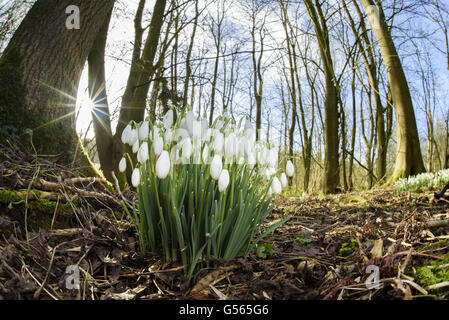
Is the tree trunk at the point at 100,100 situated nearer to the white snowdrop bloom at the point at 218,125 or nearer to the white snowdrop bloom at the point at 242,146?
the white snowdrop bloom at the point at 218,125

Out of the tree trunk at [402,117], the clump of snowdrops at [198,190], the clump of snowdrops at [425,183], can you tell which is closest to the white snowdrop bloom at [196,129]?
the clump of snowdrops at [198,190]

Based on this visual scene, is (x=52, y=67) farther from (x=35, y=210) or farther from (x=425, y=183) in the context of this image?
(x=425, y=183)

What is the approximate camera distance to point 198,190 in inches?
60.2

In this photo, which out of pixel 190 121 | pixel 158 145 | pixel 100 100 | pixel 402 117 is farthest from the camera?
pixel 402 117

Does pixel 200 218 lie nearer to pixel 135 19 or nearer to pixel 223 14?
pixel 135 19

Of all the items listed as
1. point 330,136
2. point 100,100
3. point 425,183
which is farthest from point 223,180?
point 330,136

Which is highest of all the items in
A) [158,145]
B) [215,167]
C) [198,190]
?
[158,145]

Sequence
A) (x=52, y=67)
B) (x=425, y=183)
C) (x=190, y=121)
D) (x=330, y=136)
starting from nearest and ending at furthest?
(x=190, y=121) → (x=52, y=67) → (x=425, y=183) → (x=330, y=136)

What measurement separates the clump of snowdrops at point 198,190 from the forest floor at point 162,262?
11 cm

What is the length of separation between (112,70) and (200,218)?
9.11 meters

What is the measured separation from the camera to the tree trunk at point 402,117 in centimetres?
596

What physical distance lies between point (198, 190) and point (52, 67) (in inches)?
83.1

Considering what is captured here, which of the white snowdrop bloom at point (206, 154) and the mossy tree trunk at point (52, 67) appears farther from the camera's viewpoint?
the mossy tree trunk at point (52, 67)

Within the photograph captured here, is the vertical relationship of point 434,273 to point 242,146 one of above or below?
below
